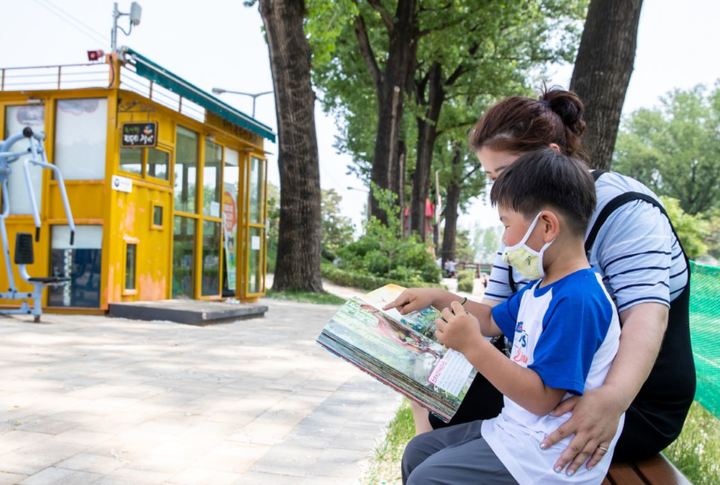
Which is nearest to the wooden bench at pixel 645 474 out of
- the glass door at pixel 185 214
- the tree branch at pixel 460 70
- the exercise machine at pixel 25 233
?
the exercise machine at pixel 25 233

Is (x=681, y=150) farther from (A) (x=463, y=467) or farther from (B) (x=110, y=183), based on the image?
(A) (x=463, y=467)

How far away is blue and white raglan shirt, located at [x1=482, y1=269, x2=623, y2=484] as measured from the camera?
5.36ft

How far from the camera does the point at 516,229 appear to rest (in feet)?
6.01

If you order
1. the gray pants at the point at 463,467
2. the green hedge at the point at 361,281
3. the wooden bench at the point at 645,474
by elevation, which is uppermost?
the green hedge at the point at 361,281

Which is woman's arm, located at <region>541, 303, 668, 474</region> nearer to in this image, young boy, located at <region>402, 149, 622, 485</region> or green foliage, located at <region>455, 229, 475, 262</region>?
young boy, located at <region>402, 149, 622, 485</region>

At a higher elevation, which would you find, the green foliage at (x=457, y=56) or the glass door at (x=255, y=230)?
the green foliage at (x=457, y=56)

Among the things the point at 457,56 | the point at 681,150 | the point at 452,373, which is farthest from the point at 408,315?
the point at 681,150

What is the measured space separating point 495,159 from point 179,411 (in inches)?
114

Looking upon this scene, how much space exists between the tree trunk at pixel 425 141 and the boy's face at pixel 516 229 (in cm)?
2477

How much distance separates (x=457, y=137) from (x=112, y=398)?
27.1m

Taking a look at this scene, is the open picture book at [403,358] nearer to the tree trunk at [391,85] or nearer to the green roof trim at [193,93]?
the green roof trim at [193,93]

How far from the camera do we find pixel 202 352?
683 centimetres

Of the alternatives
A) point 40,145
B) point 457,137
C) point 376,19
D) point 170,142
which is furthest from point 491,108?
point 457,137

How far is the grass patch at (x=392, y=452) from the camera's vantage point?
3.32 meters
